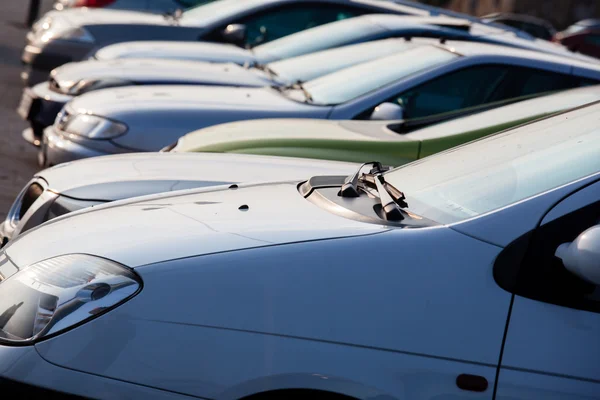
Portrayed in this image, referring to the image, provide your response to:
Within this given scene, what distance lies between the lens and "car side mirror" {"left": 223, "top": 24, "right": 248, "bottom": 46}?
921 cm

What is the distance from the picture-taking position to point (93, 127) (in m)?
5.95

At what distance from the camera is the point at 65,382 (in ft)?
8.11

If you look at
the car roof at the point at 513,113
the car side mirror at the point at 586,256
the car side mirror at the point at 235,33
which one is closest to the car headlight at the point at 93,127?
the car roof at the point at 513,113

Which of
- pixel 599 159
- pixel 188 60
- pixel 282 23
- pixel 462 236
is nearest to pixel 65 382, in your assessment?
pixel 462 236

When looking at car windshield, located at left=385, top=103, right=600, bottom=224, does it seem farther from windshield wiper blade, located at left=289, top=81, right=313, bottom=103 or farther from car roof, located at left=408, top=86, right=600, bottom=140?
windshield wiper blade, located at left=289, top=81, right=313, bottom=103

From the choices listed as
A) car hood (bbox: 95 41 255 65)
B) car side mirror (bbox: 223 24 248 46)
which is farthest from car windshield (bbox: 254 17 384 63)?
car side mirror (bbox: 223 24 248 46)

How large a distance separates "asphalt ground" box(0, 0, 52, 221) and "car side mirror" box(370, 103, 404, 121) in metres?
2.44

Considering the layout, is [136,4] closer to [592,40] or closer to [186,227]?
[186,227]

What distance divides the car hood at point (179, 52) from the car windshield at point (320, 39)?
0.62ft

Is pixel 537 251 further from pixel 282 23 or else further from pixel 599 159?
pixel 282 23

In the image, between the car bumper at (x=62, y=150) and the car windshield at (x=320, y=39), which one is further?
the car windshield at (x=320, y=39)

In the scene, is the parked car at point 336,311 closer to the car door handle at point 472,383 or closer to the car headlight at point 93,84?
the car door handle at point 472,383

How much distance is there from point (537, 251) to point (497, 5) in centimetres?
4069

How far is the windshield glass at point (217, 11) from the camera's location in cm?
984
